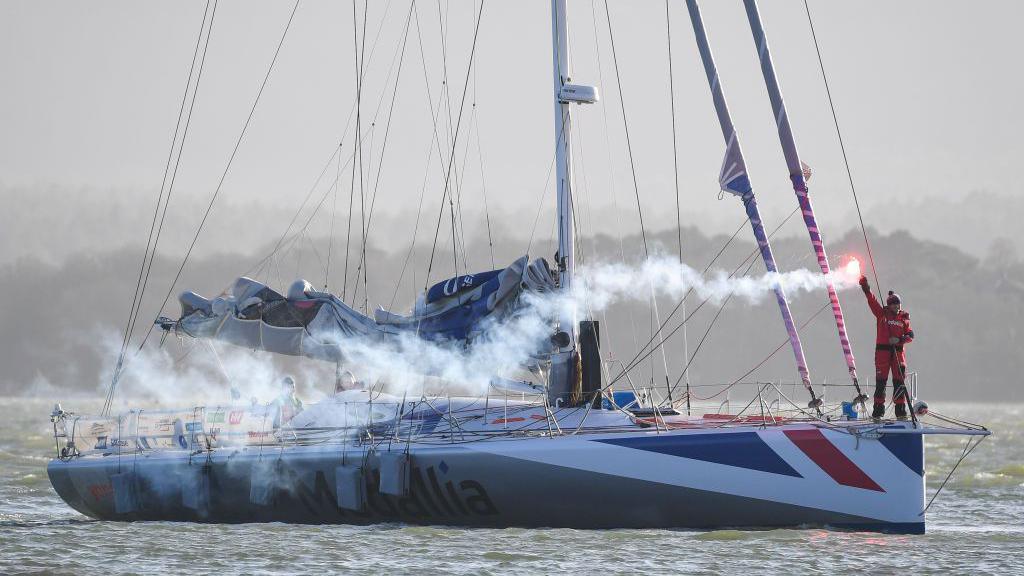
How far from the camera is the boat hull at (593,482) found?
65.4ft

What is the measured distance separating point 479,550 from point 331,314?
699cm

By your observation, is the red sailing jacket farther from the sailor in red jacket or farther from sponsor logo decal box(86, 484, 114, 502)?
sponsor logo decal box(86, 484, 114, 502)

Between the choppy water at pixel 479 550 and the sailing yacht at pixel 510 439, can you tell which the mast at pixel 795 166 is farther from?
the choppy water at pixel 479 550

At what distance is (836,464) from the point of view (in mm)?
19859

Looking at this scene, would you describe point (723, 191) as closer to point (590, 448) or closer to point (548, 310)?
point (548, 310)

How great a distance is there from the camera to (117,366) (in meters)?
25.4

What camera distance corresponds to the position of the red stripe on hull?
19.9 metres

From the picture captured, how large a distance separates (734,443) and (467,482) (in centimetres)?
421

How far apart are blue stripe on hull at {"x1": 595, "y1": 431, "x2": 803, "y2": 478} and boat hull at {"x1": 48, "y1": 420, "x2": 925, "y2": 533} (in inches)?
0.6

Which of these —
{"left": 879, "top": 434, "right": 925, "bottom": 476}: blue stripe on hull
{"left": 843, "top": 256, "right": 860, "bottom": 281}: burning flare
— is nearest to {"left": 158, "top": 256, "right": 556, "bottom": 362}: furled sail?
{"left": 843, "top": 256, "right": 860, "bottom": 281}: burning flare

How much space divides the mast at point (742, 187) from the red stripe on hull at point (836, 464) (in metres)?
2.65

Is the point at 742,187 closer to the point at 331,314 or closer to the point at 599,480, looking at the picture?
the point at 599,480

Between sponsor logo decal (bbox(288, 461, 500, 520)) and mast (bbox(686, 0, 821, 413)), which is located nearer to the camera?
sponsor logo decal (bbox(288, 461, 500, 520))

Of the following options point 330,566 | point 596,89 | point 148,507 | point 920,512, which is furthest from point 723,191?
point 148,507
